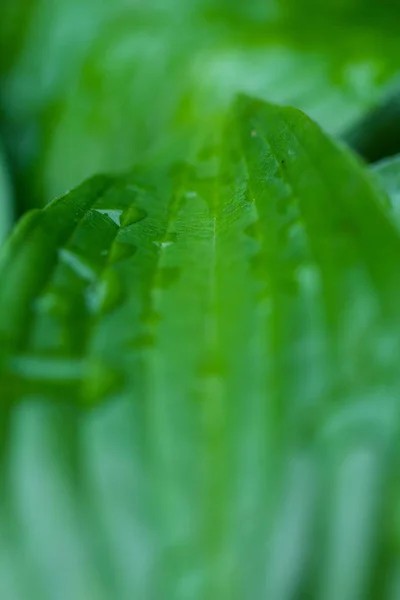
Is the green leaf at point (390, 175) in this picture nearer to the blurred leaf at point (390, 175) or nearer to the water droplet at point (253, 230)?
the blurred leaf at point (390, 175)

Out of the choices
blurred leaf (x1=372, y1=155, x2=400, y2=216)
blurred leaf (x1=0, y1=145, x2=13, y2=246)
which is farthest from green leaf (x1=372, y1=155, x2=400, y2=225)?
blurred leaf (x1=0, y1=145, x2=13, y2=246)

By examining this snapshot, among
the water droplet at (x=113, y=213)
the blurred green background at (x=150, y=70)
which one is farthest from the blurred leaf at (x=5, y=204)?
the water droplet at (x=113, y=213)

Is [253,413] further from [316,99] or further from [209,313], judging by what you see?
[316,99]

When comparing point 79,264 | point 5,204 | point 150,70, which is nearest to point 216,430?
point 79,264

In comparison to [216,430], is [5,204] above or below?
above

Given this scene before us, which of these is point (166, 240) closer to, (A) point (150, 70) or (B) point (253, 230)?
(B) point (253, 230)

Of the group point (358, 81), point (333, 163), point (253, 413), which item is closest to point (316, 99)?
point (358, 81)

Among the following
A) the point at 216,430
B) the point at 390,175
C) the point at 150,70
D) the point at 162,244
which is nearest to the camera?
the point at 216,430
